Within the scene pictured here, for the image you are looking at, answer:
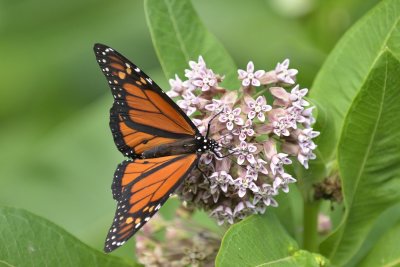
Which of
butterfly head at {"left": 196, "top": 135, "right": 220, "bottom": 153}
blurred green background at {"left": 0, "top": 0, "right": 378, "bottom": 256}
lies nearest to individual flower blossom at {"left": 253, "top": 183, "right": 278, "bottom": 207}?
butterfly head at {"left": 196, "top": 135, "right": 220, "bottom": 153}

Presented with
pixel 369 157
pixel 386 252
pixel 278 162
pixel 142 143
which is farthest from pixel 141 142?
pixel 386 252

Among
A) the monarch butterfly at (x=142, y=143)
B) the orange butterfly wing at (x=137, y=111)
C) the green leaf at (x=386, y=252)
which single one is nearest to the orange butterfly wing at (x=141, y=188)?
the monarch butterfly at (x=142, y=143)

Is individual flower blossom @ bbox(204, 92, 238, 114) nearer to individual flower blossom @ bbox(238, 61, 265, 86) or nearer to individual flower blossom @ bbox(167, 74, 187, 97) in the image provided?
individual flower blossom @ bbox(238, 61, 265, 86)

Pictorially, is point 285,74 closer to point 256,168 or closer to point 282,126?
point 282,126

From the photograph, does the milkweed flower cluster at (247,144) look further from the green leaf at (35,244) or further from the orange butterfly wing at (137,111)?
the green leaf at (35,244)

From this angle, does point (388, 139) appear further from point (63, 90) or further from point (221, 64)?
point (63, 90)

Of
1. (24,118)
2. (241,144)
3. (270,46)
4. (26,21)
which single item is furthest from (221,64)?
(26,21)
